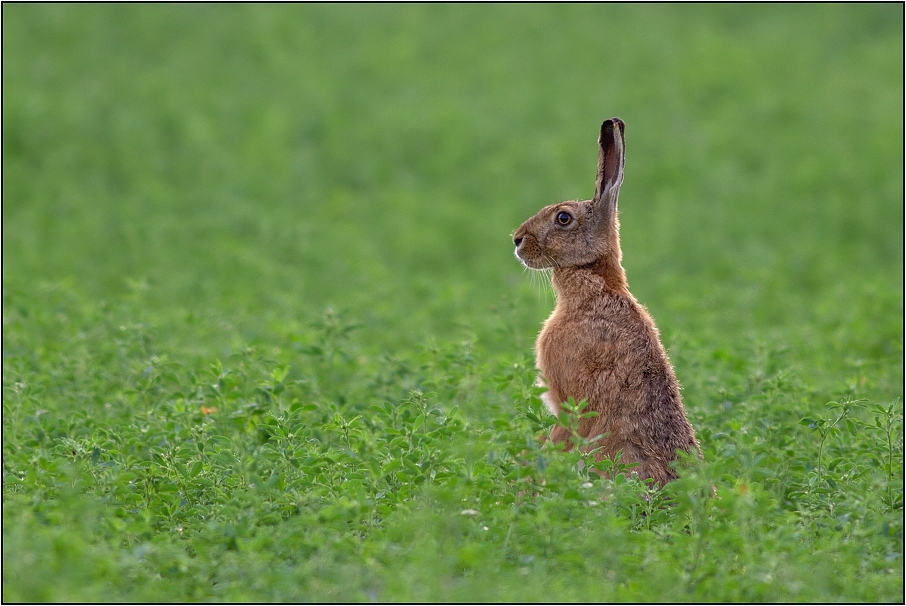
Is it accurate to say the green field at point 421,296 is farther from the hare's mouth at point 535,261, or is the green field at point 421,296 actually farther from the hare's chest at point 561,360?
the hare's mouth at point 535,261

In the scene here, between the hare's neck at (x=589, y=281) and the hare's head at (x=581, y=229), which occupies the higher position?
the hare's head at (x=581, y=229)

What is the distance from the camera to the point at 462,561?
4359 mm

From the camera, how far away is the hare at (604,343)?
5.71 m

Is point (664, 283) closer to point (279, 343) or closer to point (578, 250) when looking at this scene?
point (279, 343)

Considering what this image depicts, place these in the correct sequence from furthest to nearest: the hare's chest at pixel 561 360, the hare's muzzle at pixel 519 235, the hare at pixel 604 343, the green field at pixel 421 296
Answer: the hare's muzzle at pixel 519 235, the hare's chest at pixel 561 360, the hare at pixel 604 343, the green field at pixel 421 296

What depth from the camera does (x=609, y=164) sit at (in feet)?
21.0

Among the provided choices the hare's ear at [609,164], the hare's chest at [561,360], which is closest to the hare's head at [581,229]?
the hare's ear at [609,164]

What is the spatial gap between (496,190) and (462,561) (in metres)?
11.4

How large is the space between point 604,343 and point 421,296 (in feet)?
20.0

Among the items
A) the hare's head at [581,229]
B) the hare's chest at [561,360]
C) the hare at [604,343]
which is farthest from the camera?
the hare's head at [581,229]

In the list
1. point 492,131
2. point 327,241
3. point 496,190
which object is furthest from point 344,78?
point 327,241

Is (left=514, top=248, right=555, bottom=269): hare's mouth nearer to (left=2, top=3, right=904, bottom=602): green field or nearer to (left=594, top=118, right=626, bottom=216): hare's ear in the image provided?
(left=594, top=118, right=626, bottom=216): hare's ear

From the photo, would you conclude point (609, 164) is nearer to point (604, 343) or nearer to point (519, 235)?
point (519, 235)

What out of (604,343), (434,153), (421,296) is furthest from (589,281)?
(434,153)
